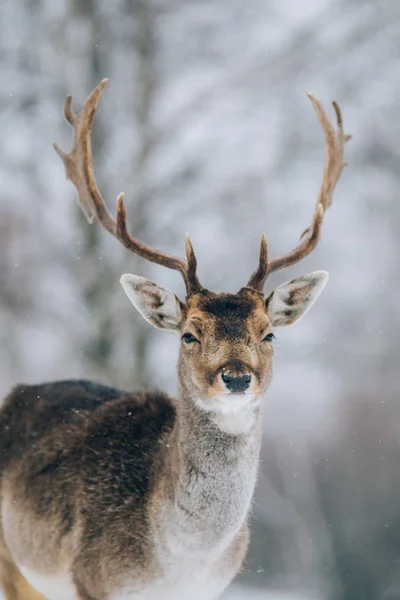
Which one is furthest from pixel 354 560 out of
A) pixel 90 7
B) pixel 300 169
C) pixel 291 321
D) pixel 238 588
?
pixel 291 321

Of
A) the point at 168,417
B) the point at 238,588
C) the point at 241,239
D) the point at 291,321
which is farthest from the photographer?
the point at 241,239

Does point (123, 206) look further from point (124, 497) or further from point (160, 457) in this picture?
point (124, 497)

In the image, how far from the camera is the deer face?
5.18 m

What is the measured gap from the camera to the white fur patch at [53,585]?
19.9ft

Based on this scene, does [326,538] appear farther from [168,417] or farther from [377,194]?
[168,417]

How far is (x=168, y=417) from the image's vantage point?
6.33m

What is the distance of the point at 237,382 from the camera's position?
508 centimetres

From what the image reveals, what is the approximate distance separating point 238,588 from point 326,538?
2552 millimetres

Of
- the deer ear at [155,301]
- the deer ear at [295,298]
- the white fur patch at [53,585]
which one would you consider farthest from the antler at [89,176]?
the white fur patch at [53,585]

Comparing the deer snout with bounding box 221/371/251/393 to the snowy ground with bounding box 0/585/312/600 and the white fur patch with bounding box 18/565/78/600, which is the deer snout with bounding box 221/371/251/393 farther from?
the snowy ground with bounding box 0/585/312/600

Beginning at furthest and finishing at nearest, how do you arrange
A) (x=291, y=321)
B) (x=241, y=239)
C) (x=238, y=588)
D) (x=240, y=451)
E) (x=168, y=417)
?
1. (x=241, y=239)
2. (x=238, y=588)
3. (x=168, y=417)
4. (x=291, y=321)
5. (x=240, y=451)

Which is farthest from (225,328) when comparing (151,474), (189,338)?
(151,474)

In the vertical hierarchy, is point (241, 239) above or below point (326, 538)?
above

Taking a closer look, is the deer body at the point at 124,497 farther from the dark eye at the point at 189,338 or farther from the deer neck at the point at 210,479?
the dark eye at the point at 189,338
